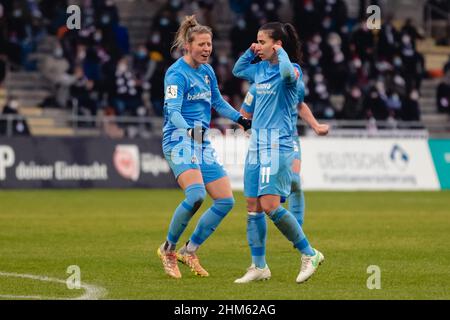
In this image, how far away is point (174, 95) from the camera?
12219 millimetres

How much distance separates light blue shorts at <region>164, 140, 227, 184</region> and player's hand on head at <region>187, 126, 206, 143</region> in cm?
9

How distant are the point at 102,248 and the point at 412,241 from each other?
172 inches

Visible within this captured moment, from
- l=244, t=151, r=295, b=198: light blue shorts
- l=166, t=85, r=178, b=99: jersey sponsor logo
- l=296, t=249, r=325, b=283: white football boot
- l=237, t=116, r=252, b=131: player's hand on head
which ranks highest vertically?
l=166, t=85, r=178, b=99: jersey sponsor logo

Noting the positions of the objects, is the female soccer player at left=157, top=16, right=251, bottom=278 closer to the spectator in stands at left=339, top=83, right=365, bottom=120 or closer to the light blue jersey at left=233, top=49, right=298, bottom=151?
the light blue jersey at left=233, top=49, right=298, bottom=151

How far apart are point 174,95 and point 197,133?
18.0 inches

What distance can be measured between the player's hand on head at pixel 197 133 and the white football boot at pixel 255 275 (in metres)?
1.45

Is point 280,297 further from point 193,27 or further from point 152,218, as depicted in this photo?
point 152,218

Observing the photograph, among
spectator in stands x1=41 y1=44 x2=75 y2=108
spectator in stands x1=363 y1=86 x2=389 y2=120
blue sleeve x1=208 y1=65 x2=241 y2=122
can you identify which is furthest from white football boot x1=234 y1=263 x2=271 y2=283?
spectator in stands x1=363 y1=86 x2=389 y2=120

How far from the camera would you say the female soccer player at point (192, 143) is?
40.4 ft

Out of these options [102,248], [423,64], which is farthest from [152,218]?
[423,64]

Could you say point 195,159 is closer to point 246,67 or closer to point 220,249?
point 246,67

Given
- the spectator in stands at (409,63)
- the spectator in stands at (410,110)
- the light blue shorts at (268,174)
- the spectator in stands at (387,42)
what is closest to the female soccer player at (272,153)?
the light blue shorts at (268,174)

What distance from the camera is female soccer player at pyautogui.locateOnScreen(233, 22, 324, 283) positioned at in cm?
1170

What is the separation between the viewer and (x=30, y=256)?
1433 cm
